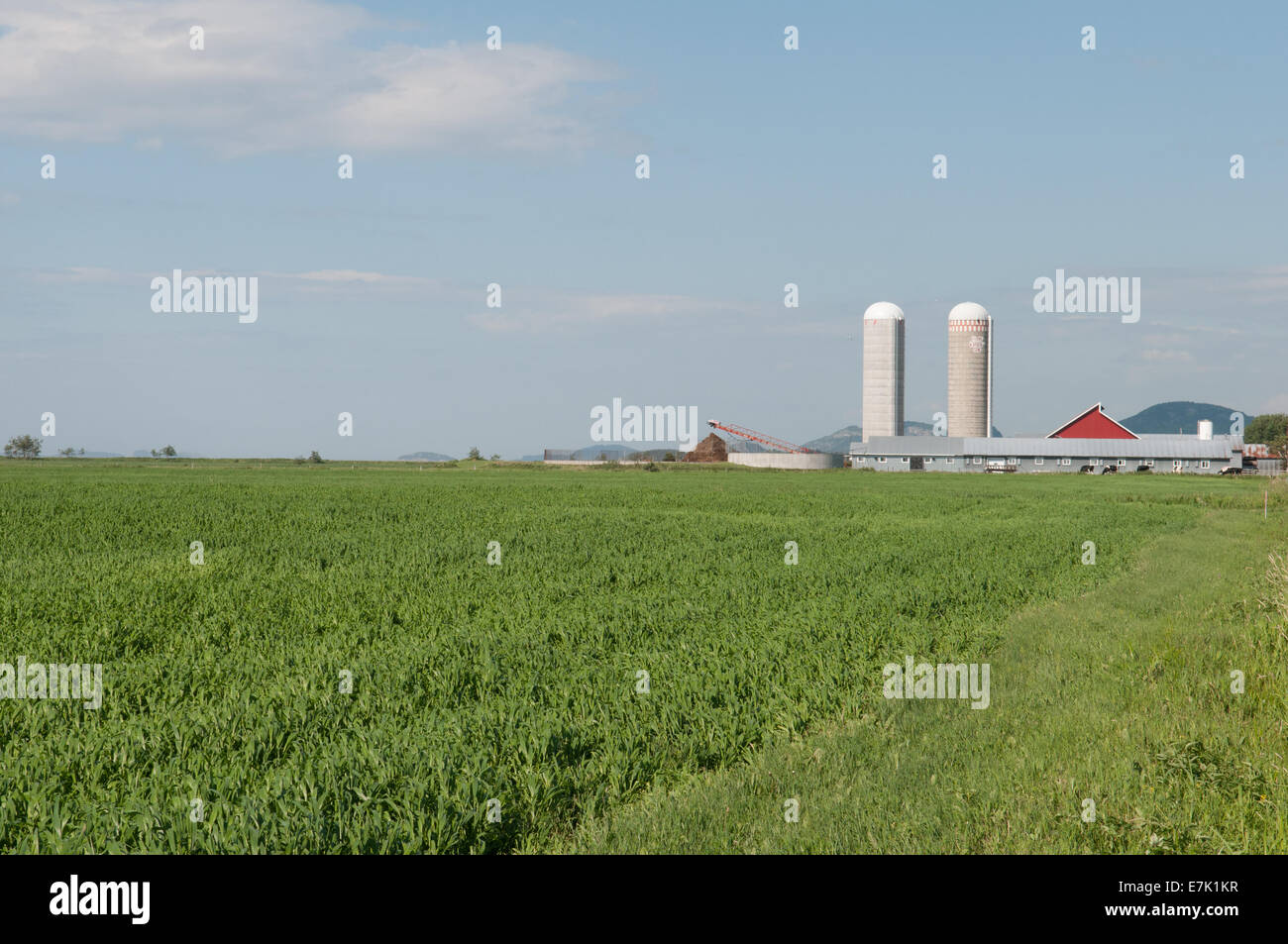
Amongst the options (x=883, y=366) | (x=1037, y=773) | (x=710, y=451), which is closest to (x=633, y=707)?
(x=1037, y=773)

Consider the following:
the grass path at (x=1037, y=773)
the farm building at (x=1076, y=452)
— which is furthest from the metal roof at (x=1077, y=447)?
the grass path at (x=1037, y=773)

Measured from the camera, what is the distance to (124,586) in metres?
14.8

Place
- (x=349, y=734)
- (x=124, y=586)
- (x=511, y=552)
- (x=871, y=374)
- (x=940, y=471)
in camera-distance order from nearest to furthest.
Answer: (x=349, y=734) → (x=124, y=586) → (x=511, y=552) → (x=940, y=471) → (x=871, y=374)

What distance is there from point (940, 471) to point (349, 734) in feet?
329

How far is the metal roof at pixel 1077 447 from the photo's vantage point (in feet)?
340

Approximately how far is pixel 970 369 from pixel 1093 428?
15.3 m

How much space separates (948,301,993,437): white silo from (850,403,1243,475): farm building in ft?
24.8

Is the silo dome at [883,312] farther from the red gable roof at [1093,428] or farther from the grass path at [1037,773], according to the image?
the grass path at [1037,773]

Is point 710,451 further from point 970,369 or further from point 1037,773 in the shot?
point 1037,773

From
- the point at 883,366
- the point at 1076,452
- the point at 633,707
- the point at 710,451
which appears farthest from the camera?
the point at 710,451

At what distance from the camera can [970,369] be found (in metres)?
114

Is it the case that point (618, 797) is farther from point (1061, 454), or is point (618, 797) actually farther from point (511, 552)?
point (1061, 454)

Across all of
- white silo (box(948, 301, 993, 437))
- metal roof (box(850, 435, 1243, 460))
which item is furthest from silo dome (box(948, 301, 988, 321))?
metal roof (box(850, 435, 1243, 460))

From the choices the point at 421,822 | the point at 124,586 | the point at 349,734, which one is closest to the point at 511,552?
the point at 124,586
